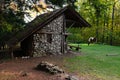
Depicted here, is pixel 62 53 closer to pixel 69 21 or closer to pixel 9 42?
pixel 69 21

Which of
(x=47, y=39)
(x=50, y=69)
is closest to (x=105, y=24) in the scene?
(x=47, y=39)

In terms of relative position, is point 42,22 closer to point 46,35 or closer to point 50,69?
point 46,35

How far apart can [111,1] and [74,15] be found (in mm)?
25755

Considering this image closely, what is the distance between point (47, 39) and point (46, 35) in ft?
1.27

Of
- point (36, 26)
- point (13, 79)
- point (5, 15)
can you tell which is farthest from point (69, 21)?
point (13, 79)

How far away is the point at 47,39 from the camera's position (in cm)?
2081

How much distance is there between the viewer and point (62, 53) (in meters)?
22.1

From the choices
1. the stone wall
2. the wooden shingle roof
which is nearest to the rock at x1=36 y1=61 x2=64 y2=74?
the wooden shingle roof

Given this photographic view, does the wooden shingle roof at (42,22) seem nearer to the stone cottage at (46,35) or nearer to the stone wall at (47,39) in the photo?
the stone cottage at (46,35)

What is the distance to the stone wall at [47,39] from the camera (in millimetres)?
19969

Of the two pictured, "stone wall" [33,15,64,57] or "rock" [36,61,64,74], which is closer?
"rock" [36,61,64,74]

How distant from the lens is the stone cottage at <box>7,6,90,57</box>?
63.2ft

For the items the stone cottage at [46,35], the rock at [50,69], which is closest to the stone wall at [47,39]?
the stone cottage at [46,35]

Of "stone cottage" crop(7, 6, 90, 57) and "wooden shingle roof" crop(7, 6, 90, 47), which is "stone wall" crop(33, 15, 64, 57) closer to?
"stone cottage" crop(7, 6, 90, 57)
